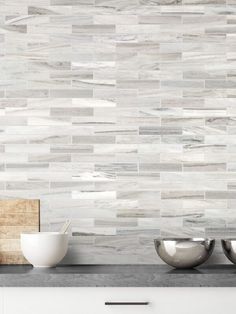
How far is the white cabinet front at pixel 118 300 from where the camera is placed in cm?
300

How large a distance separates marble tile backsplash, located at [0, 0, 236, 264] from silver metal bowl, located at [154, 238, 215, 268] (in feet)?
0.88

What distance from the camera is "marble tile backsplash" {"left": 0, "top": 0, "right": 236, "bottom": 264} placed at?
3490 millimetres

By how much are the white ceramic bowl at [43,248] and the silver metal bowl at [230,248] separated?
798mm

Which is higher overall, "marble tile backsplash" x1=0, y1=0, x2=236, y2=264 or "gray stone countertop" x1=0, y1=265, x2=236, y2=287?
"marble tile backsplash" x1=0, y1=0, x2=236, y2=264

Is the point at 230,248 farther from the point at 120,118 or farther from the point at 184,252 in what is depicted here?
the point at 120,118

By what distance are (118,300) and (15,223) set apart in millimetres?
750

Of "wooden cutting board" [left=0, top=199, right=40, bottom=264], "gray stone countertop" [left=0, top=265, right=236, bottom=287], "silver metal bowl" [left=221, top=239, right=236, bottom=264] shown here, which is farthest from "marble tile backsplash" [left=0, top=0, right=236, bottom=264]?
"gray stone countertop" [left=0, top=265, right=236, bottom=287]

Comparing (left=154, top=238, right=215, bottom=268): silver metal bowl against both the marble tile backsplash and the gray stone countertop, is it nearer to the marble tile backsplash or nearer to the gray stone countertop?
the gray stone countertop

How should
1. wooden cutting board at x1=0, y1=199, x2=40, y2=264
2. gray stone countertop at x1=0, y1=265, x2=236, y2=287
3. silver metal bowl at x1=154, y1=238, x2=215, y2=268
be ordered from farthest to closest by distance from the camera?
1. wooden cutting board at x1=0, y1=199, x2=40, y2=264
2. silver metal bowl at x1=154, y1=238, x2=215, y2=268
3. gray stone countertop at x1=0, y1=265, x2=236, y2=287

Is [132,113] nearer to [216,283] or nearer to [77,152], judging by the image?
[77,152]

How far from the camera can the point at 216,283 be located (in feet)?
9.85

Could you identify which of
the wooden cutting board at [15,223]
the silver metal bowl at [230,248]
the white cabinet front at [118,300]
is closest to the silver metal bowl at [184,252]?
the silver metal bowl at [230,248]

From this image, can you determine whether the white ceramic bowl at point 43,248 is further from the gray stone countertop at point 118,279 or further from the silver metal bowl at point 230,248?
the silver metal bowl at point 230,248

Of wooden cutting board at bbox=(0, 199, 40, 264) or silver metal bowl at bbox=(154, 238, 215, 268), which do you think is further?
wooden cutting board at bbox=(0, 199, 40, 264)
